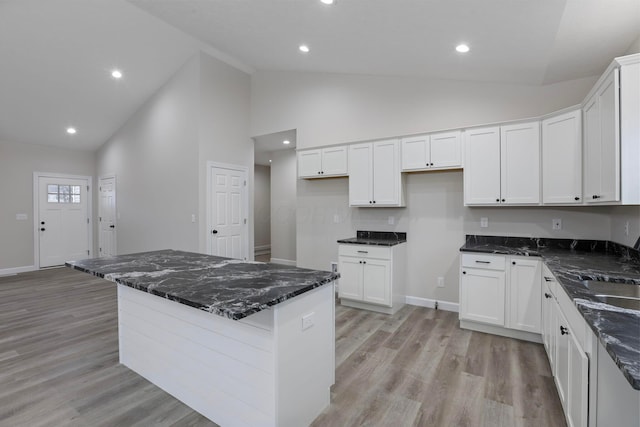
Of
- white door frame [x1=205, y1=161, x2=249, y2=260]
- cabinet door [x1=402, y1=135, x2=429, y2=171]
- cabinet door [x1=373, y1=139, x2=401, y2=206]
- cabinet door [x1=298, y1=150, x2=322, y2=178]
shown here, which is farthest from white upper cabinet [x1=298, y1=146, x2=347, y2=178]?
white door frame [x1=205, y1=161, x2=249, y2=260]

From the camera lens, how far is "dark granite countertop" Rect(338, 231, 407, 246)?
3.92m

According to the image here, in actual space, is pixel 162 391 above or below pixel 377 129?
below

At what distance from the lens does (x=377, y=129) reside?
4.34 meters

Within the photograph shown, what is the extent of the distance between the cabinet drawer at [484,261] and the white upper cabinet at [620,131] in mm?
998

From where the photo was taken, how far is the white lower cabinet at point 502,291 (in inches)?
115

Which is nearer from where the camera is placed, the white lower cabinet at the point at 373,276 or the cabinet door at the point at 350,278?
the white lower cabinet at the point at 373,276

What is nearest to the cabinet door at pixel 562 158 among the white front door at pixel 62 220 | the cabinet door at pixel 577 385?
the cabinet door at pixel 577 385

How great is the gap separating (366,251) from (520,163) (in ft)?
6.28

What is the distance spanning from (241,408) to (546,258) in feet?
8.76

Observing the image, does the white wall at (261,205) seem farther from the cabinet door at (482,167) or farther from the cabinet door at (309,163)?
the cabinet door at (482,167)

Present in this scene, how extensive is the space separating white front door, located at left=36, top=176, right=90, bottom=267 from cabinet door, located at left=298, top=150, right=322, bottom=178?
581cm

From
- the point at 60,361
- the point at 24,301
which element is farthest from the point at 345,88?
the point at 24,301

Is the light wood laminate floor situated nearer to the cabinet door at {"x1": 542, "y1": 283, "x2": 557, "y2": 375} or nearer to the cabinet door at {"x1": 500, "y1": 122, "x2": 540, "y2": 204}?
the cabinet door at {"x1": 542, "y1": 283, "x2": 557, "y2": 375}

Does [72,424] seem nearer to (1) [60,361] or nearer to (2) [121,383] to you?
(2) [121,383]
